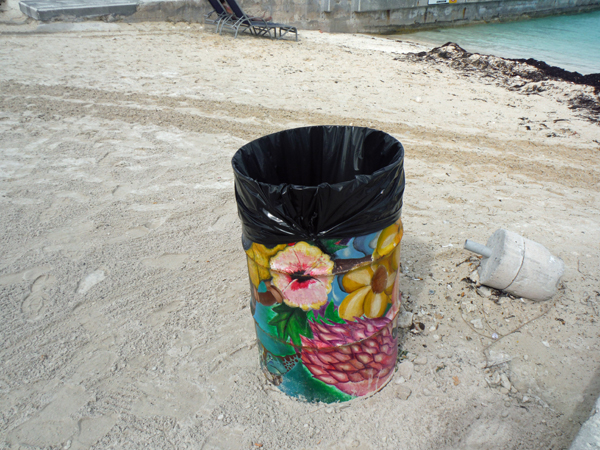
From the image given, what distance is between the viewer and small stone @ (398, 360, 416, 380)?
220cm

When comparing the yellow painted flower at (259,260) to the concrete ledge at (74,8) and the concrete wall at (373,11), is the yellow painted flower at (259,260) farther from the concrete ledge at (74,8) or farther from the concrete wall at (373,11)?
the concrete wall at (373,11)

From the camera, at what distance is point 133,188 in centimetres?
387

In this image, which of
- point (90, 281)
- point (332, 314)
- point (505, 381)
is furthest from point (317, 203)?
point (90, 281)

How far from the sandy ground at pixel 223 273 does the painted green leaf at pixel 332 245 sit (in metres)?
0.89

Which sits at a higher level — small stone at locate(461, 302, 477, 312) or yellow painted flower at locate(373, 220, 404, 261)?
yellow painted flower at locate(373, 220, 404, 261)

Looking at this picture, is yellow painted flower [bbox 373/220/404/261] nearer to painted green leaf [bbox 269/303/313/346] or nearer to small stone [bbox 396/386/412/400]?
painted green leaf [bbox 269/303/313/346]

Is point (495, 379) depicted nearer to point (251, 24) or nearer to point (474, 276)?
point (474, 276)

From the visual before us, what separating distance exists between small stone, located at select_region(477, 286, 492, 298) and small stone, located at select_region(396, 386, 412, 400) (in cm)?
83

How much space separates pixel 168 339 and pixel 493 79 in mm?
7335

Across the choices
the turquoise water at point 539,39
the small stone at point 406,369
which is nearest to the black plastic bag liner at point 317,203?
the small stone at point 406,369

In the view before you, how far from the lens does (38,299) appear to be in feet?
8.67

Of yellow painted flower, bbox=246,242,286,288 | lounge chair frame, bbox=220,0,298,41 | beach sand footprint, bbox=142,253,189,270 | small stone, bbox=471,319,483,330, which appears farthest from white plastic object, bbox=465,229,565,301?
lounge chair frame, bbox=220,0,298,41

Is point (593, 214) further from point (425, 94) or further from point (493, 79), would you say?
point (493, 79)

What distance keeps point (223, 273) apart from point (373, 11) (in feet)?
47.3
